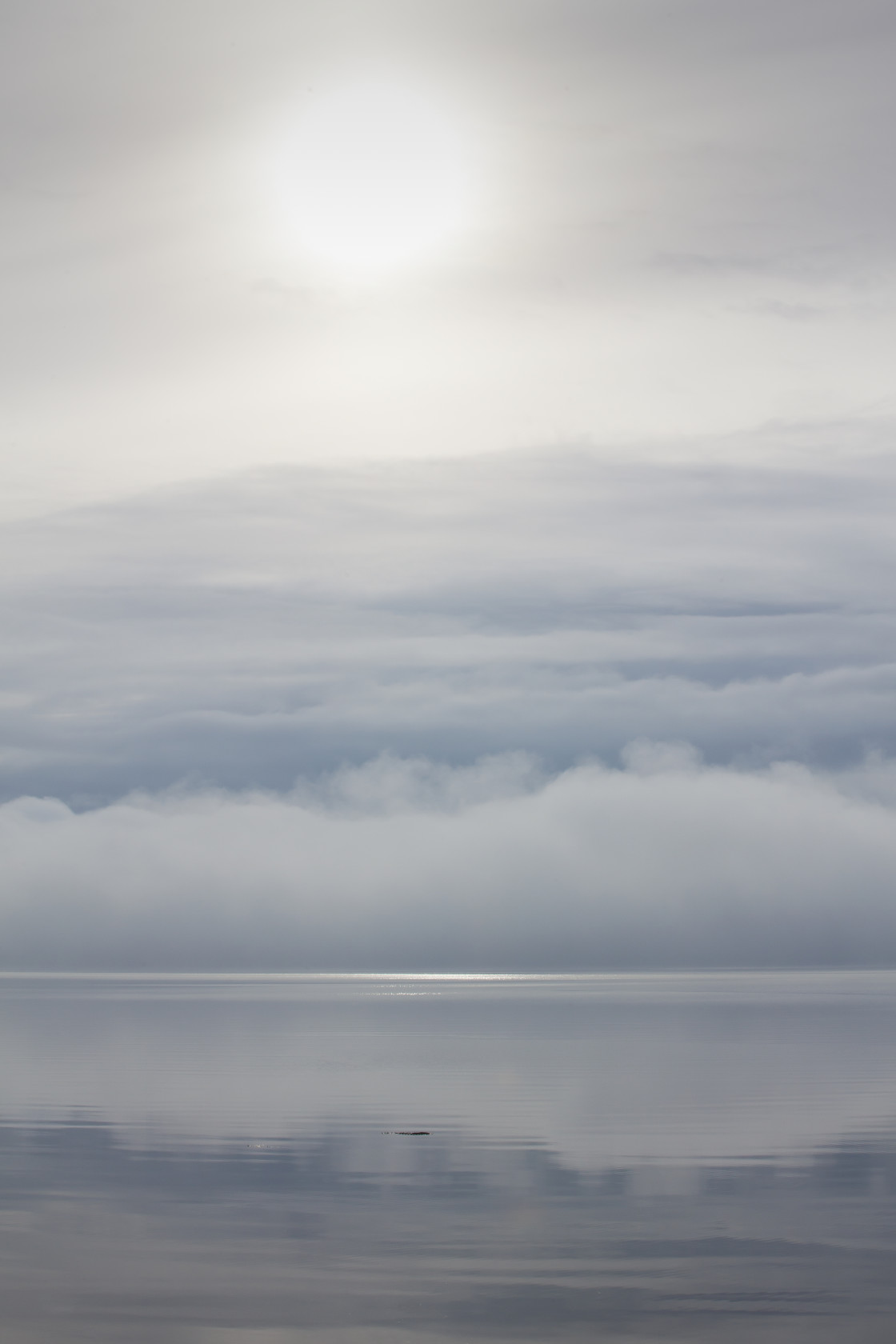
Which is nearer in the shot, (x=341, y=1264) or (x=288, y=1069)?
(x=341, y=1264)

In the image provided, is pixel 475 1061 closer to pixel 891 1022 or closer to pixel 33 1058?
pixel 33 1058

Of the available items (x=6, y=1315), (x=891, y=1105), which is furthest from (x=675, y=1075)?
(x=6, y=1315)

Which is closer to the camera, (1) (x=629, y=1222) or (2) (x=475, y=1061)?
(1) (x=629, y=1222)

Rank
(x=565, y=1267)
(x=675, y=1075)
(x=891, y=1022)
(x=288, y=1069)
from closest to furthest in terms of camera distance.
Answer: (x=565, y=1267) < (x=675, y=1075) < (x=288, y=1069) < (x=891, y=1022)

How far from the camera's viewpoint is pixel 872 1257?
1513 inches

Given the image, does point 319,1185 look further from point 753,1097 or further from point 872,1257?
point 753,1097

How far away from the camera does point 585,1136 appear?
6341cm

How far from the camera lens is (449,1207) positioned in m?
45.8

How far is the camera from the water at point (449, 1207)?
1278 inches

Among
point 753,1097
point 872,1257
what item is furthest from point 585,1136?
point 872,1257

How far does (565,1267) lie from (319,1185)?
15250 millimetres

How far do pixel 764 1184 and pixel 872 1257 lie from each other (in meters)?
11.8

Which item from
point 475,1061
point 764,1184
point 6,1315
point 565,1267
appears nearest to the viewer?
point 6,1315

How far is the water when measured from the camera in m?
32.5
